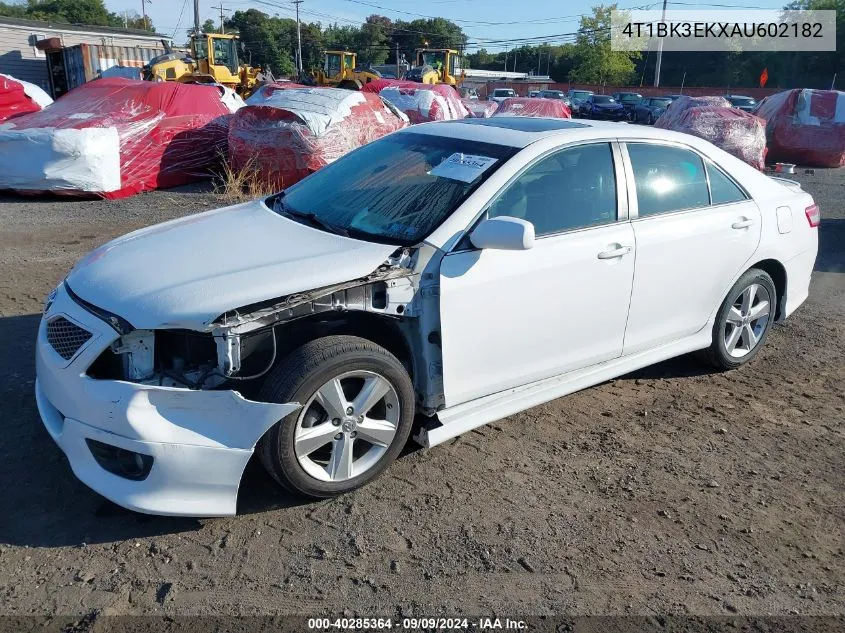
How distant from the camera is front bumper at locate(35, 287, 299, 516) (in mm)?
2771

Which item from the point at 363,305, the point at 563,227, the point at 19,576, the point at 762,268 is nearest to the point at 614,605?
the point at 363,305

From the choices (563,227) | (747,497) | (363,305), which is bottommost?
(747,497)

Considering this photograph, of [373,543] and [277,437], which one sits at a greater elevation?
[277,437]

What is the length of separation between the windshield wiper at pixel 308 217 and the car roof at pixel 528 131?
0.92 metres

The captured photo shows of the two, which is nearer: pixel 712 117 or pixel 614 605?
pixel 614 605

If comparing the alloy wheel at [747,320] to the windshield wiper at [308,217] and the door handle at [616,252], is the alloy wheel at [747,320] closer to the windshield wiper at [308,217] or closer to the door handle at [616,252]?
the door handle at [616,252]

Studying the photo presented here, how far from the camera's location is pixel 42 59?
34375 mm

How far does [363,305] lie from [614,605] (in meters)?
1.58

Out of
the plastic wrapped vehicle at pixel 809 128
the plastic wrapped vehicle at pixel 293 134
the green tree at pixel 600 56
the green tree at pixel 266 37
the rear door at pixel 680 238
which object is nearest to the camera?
the rear door at pixel 680 238

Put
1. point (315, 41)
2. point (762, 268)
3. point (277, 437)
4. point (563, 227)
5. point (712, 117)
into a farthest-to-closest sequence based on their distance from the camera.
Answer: point (315, 41), point (712, 117), point (762, 268), point (563, 227), point (277, 437)

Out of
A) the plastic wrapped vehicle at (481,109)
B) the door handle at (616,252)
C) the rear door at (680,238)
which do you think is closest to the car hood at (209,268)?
the door handle at (616,252)

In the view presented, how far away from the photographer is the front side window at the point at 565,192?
11.8 ft

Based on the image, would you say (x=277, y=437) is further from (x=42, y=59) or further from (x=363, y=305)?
(x=42, y=59)

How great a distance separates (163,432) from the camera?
277 cm
